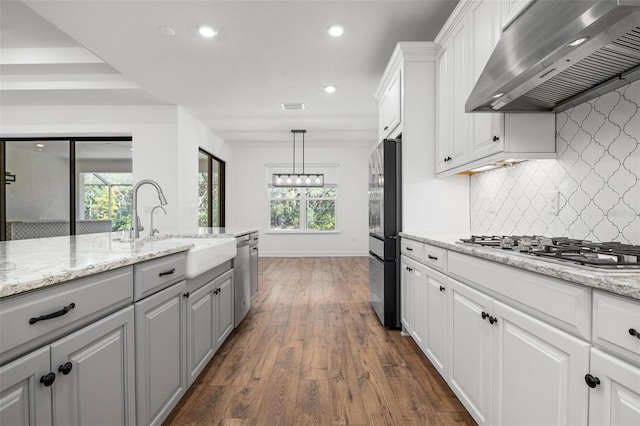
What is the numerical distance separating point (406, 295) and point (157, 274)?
197 centimetres

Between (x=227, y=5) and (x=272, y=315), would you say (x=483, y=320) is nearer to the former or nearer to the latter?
(x=272, y=315)

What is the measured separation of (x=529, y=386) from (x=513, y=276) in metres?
0.38

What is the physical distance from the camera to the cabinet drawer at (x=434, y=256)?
196cm

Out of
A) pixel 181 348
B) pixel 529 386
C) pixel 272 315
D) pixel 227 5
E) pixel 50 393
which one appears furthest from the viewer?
pixel 272 315

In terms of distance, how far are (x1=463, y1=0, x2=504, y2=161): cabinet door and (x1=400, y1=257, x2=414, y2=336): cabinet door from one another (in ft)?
Answer: 3.31

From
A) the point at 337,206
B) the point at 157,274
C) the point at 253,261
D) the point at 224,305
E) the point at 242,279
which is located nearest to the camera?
the point at 157,274

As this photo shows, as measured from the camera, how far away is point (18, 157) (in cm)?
529

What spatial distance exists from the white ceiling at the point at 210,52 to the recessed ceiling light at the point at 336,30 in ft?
0.18

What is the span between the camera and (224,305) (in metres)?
2.54

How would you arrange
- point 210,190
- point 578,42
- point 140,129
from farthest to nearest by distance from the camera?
point 210,190 → point 140,129 → point 578,42

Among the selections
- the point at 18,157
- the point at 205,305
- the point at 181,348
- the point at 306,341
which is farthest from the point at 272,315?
the point at 18,157

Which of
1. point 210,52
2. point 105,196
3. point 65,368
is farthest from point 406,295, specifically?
point 105,196

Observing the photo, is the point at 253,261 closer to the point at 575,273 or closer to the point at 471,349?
the point at 471,349

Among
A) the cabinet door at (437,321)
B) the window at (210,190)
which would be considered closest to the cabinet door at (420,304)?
the cabinet door at (437,321)
